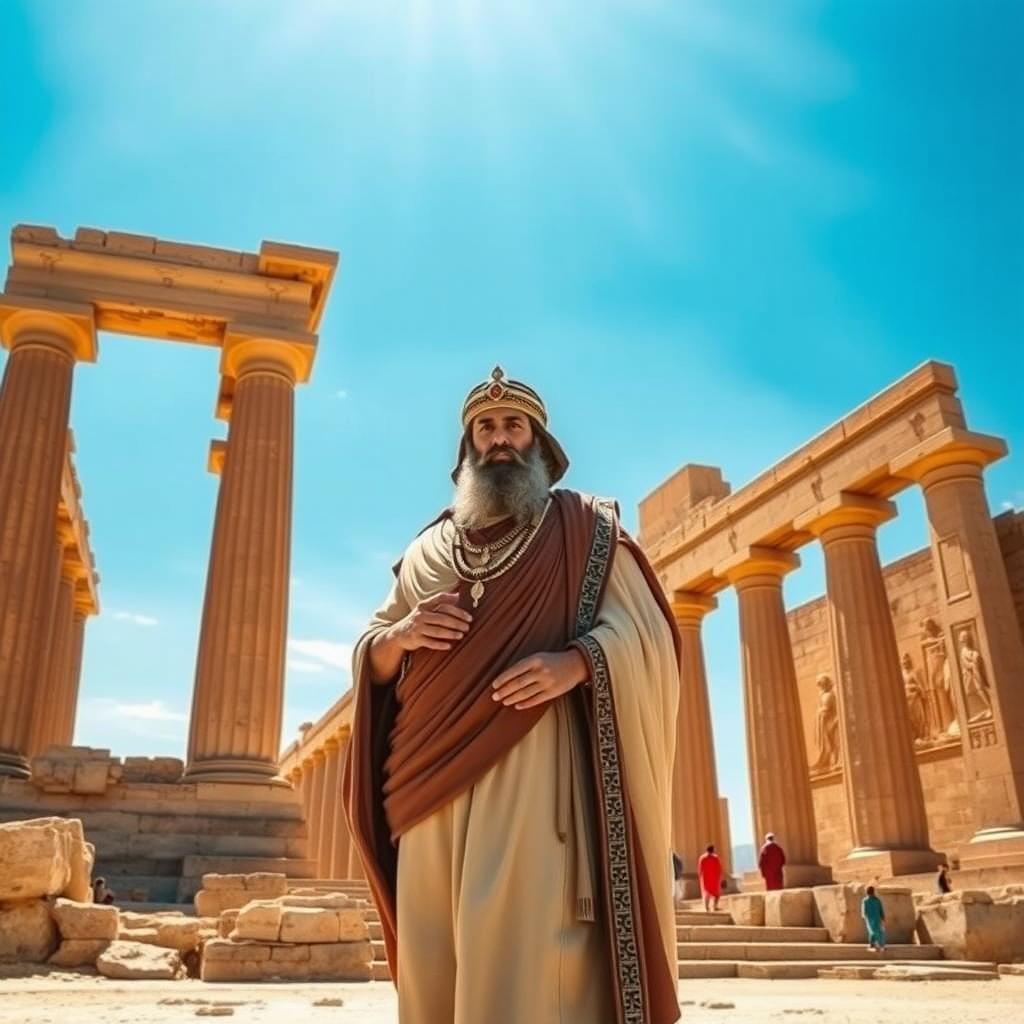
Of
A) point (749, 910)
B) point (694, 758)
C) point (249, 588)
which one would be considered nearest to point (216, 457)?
point (249, 588)

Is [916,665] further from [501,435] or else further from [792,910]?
[501,435]

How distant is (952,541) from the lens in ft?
51.8

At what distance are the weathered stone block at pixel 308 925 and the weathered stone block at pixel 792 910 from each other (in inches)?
319

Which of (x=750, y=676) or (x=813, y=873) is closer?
(x=813, y=873)

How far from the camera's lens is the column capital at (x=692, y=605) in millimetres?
23859

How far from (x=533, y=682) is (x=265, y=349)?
16.6 meters

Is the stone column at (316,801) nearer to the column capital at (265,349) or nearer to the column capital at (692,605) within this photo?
the column capital at (692,605)

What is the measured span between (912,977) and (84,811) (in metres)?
11.2

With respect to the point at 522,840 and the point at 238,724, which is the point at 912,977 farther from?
the point at 238,724

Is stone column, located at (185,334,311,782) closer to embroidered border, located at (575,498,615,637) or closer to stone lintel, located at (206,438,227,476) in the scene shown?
stone lintel, located at (206,438,227,476)

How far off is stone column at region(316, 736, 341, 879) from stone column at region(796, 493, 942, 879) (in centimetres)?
2385

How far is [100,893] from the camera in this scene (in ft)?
38.1

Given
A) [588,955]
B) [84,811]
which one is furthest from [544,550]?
[84,811]

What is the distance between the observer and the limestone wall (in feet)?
56.0
